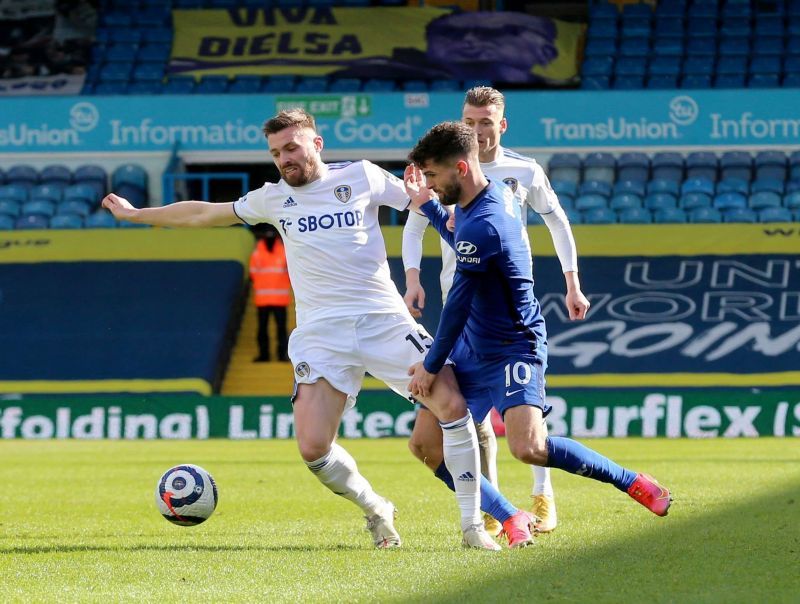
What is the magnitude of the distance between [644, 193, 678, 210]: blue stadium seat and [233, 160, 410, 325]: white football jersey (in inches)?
575

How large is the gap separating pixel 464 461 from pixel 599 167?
1595cm

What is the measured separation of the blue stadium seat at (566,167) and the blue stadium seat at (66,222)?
7217 millimetres

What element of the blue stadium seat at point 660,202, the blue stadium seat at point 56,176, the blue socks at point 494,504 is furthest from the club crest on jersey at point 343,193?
the blue stadium seat at point 56,176

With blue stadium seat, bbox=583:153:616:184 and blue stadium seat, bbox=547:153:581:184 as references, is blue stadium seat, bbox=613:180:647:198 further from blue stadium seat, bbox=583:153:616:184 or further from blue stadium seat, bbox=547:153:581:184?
blue stadium seat, bbox=547:153:581:184

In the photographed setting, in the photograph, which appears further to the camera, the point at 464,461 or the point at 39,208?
the point at 39,208

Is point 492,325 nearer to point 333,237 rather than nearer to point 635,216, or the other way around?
point 333,237

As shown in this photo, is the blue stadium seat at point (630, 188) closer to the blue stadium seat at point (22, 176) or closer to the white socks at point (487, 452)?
the blue stadium seat at point (22, 176)

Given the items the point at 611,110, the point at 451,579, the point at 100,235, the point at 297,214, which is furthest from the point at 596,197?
the point at 451,579

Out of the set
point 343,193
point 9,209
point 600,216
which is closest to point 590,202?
point 600,216

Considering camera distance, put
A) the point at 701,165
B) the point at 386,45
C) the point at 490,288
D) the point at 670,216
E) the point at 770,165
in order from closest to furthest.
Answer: the point at 490,288, the point at 670,216, the point at 770,165, the point at 701,165, the point at 386,45

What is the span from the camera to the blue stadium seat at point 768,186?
71.8 feet

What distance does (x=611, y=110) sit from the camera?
22.6 meters

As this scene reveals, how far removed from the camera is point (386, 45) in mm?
25406

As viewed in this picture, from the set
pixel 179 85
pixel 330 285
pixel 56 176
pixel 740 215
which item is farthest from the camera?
pixel 179 85
